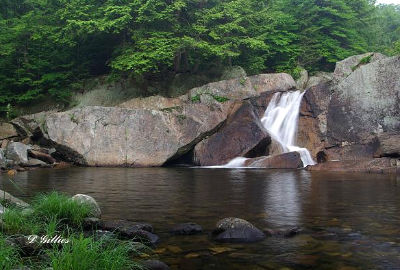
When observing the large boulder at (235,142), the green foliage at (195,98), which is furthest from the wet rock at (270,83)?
the green foliage at (195,98)

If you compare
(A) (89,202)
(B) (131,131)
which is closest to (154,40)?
(B) (131,131)

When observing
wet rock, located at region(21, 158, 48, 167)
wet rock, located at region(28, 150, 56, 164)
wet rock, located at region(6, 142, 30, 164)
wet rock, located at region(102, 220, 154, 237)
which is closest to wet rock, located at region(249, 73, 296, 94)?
wet rock, located at region(28, 150, 56, 164)

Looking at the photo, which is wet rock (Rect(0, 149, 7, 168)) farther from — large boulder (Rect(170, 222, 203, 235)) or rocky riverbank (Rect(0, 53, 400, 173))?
large boulder (Rect(170, 222, 203, 235))

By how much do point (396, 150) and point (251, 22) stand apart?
47.2 ft

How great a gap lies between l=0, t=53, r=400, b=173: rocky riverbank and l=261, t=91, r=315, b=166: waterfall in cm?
38

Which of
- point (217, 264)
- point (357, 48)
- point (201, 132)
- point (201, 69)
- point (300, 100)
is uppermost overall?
point (357, 48)

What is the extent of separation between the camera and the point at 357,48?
31.3m

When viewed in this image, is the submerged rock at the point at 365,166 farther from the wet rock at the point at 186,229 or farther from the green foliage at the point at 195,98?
the wet rock at the point at 186,229

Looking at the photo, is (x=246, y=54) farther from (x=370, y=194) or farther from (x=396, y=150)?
(x=370, y=194)

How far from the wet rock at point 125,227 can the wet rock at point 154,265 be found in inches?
49.9

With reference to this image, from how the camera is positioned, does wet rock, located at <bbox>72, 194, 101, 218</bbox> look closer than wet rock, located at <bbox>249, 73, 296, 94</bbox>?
Yes

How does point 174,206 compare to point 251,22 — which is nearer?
point 174,206

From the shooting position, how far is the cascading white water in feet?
71.0

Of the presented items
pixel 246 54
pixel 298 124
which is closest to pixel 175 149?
pixel 298 124
